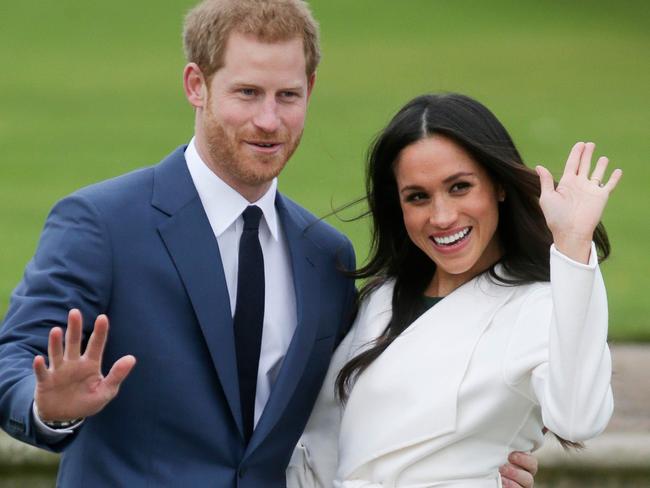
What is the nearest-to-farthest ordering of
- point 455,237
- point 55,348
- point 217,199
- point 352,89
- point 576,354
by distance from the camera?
point 55,348
point 576,354
point 217,199
point 455,237
point 352,89

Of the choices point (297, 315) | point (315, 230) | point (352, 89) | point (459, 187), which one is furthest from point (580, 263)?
point (352, 89)

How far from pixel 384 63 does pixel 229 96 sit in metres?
21.0

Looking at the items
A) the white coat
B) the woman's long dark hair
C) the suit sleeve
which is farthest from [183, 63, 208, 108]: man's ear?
the white coat

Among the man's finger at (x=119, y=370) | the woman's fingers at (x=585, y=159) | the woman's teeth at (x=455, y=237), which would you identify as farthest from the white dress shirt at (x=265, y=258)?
the woman's fingers at (x=585, y=159)

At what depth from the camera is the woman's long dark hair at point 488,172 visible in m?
4.71

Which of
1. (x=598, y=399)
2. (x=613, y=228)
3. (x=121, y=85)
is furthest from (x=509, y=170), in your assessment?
(x=121, y=85)

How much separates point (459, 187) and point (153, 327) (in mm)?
994

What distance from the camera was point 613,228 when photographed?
16.2 meters

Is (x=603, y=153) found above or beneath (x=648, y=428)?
beneath

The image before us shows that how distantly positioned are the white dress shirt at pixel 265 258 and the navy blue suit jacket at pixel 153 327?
0.06 metres

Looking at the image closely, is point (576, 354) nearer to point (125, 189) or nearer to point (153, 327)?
point (153, 327)

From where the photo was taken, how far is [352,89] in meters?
23.6

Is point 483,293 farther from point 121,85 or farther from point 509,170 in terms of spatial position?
point 121,85

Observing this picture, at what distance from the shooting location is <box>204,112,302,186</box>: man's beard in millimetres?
4512
